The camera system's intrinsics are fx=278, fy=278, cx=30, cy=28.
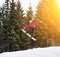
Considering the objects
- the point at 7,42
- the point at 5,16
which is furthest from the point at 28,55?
the point at 5,16

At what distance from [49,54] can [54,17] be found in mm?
38564

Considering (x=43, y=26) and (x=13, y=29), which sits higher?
(x=43, y=26)

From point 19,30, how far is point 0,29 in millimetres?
3086

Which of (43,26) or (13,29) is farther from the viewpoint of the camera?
(13,29)

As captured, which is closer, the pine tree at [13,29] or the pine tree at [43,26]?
the pine tree at [43,26]

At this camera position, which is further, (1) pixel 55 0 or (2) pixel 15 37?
(1) pixel 55 0

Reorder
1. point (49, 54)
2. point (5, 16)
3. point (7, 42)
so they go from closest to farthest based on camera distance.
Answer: point (49, 54)
point (7, 42)
point (5, 16)

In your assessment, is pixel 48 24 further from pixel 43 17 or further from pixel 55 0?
pixel 55 0

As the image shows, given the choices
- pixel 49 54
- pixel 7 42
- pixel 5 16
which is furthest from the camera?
pixel 5 16

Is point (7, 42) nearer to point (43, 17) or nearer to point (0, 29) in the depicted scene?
point (0, 29)

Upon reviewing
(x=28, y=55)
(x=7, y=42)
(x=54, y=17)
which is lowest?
(x=7, y=42)

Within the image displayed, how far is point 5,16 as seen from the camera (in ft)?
153

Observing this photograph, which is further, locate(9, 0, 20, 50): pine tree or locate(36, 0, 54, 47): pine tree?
locate(9, 0, 20, 50): pine tree

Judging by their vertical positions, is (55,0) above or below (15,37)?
above
